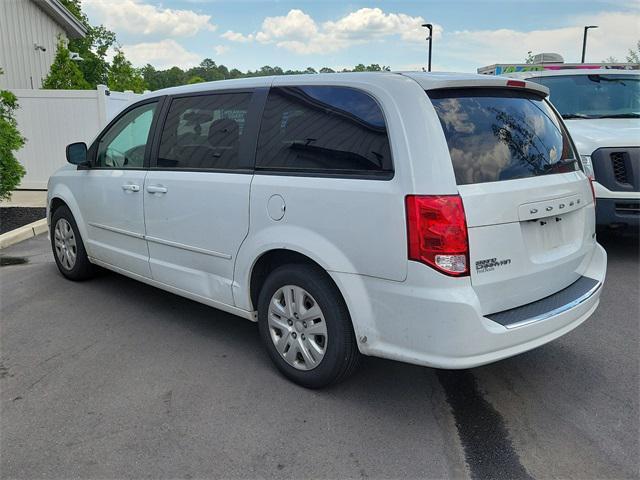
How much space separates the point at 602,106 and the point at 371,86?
568 centimetres

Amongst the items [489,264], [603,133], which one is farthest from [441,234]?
[603,133]

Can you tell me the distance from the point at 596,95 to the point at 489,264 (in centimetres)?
593

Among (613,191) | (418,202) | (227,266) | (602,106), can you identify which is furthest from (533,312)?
(602,106)

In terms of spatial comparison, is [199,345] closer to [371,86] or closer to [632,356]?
[371,86]

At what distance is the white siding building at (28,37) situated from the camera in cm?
1509

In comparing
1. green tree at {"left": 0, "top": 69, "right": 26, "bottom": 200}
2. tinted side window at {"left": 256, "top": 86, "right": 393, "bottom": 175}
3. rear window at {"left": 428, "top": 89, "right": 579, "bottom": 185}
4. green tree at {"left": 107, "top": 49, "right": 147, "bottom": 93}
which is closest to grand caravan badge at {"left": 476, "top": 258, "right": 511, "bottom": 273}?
rear window at {"left": 428, "top": 89, "right": 579, "bottom": 185}

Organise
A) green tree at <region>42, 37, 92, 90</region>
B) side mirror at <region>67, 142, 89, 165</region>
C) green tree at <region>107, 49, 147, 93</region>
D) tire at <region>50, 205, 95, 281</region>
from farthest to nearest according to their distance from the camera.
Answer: green tree at <region>107, 49, 147, 93</region> → green tree at <region>42, 37, 92, 90</region> → tire at <region>50, 205, 95, 281</region> → side mirror at <region>67, 142, 89, 165</region>

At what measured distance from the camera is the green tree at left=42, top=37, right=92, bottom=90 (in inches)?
616

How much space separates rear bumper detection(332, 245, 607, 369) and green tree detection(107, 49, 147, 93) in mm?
20696

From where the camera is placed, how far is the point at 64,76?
15.7m

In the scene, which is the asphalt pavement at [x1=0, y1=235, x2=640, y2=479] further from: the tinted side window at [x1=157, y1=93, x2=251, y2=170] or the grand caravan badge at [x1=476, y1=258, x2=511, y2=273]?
the tinted side window at [x1=157, y1=93, x2=251, y2=170]

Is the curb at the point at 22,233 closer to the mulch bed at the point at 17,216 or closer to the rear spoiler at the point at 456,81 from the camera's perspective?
the mulch bed at the point at 17,216

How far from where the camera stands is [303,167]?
3330mm

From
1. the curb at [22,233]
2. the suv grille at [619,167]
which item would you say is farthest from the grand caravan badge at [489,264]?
the curb at [22,233]
